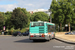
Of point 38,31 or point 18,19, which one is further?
point 18,19

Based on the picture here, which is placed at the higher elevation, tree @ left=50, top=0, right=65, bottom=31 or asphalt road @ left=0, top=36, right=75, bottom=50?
tree @ left=50, top=0, right=65, bottom=31

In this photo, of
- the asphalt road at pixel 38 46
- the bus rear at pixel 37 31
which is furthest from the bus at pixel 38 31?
the asphalt road at pixel 38 46

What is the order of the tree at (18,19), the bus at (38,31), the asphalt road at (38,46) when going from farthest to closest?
1. the tree at (18,19)
2. the bus at (38,31)
3. the asphalt road at (38,46)

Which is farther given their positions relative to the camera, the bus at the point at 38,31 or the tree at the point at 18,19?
the tree at the point at 18,19

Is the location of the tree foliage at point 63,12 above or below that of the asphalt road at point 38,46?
above

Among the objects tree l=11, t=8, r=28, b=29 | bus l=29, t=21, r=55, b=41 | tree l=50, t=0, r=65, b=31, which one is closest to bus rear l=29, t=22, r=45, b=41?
bus l=29, t=21, r=55, b=41

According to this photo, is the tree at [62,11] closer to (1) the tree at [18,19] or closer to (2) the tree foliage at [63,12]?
(2) the tree foliage at [63,12]

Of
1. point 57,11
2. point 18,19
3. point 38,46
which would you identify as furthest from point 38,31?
point 18,19

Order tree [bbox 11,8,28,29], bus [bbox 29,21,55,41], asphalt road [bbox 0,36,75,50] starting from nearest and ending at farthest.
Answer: asphalt road [bbox 0,36,75,50], bus [bbox 29,21,55,41], tree [bbox 11,8,28,29]

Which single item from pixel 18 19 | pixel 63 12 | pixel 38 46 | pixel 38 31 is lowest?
pixel 38 46

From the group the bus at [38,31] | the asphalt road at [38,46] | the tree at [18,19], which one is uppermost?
the tree at [18,19]

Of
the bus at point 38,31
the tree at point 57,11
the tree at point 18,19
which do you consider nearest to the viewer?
the bus at point 38,31

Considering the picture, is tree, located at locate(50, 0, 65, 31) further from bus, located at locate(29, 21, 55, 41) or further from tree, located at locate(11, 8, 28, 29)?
bus, located at locate(29, 21, 55, 41)

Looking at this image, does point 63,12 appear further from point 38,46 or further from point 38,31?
point 38,46
